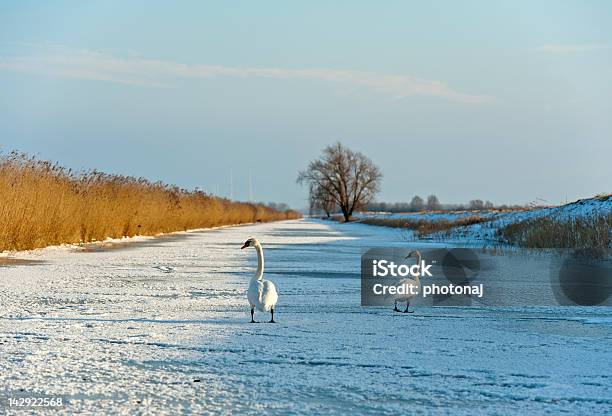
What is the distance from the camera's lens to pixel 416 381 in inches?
Result: 139

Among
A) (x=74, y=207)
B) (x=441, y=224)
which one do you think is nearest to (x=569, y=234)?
(x=74, y=207)

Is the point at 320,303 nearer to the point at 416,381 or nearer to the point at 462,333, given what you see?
the point at 462,333

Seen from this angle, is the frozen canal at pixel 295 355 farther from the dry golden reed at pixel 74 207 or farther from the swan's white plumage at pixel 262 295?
the dry golden reed at pixel 74 207

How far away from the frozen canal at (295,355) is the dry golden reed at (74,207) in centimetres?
668

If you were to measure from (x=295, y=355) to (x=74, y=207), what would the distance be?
13934mm

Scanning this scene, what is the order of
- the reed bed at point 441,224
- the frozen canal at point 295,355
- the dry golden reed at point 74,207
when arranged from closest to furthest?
the frozen canal at point 295,355
the dry golden reed at point 74,207
the reed bed at point 441,224

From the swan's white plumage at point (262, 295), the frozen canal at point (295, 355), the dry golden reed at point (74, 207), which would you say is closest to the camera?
the frozen canal at point (295, 355)

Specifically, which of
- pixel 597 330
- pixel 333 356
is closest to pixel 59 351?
pixel 333 356

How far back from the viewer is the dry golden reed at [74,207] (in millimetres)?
13516

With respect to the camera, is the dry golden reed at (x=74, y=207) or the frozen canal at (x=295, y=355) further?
the dry golden reed at (x=74, y=207)

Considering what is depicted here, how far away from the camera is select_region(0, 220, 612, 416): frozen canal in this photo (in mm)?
3172

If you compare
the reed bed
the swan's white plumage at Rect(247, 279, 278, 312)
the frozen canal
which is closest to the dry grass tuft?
the reed bed

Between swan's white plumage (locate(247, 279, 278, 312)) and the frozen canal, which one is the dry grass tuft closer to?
the frozen canal

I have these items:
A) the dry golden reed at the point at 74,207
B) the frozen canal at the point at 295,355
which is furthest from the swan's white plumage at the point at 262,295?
the dry golden reed at the point at 74,207
